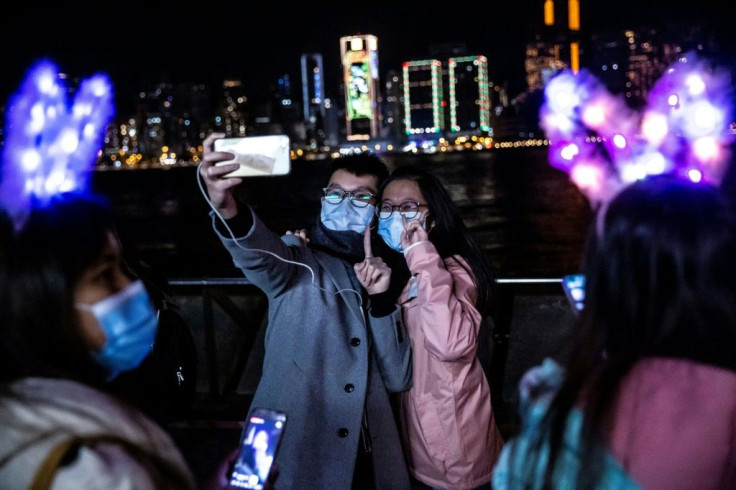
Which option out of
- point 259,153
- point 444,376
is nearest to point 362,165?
point 259,153

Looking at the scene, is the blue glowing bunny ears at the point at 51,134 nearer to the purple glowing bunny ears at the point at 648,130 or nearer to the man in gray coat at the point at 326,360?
the man in gray coat at the point at 326,360

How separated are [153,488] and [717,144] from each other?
8.33ft

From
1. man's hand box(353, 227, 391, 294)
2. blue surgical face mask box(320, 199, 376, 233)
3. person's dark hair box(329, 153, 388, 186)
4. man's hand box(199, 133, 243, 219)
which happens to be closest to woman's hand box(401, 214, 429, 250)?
man's hand box(353, 227, 391, 294)

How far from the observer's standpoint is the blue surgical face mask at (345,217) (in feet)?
10.5

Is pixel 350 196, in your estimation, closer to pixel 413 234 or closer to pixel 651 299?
pixel 413 234

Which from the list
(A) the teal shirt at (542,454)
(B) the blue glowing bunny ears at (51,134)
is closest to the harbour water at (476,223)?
(B) the blue glowing bunny ears at (51,134)

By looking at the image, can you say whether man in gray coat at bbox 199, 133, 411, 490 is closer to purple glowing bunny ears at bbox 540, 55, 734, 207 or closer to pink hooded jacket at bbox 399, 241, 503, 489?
pink hooded jacket at bbox 399, 241, 503, 489

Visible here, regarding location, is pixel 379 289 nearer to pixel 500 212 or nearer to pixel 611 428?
pixel 611 428

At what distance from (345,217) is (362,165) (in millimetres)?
294

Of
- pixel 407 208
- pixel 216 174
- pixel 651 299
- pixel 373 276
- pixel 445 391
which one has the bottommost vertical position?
pixel 445 391

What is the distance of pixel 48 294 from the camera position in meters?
1.59

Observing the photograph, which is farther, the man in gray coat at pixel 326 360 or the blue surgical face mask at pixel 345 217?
the blue surgical face mask at pixel 345 217

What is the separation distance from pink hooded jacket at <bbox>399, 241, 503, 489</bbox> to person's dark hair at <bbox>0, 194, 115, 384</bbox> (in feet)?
4.54

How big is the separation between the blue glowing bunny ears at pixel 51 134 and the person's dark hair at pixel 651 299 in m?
1.76
